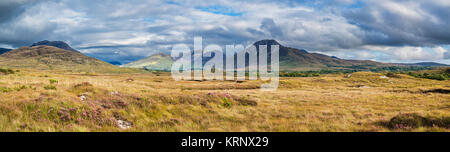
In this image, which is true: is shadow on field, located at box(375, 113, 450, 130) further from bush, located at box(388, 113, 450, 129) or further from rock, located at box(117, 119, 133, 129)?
rock, located at box(117, 119, 133, 129)

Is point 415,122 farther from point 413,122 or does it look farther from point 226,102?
point 226,102

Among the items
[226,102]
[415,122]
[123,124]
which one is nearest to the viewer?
[123,124]

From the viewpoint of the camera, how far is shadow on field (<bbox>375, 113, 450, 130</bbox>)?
493 inches

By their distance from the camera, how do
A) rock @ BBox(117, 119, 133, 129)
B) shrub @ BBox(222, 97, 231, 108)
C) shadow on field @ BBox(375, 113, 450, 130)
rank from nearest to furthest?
rock @ BBox(117, 119, 133, 129) < shadow on field @ BBox(375, 113, 450, 130) < shrub @ BBox(222, 97, 231, 108)

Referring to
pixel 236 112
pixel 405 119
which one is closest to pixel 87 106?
pixel 236 112

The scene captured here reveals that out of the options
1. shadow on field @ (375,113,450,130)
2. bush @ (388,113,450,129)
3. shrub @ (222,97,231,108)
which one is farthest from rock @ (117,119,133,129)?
bush @ (388,113,450,129)

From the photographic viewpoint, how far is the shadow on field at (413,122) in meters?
12.5

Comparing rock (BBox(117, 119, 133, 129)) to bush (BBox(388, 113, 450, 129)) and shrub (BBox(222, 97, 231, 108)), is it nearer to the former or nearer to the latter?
shrub (BBox(222, 97, 231, 108))

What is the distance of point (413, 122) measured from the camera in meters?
13.0

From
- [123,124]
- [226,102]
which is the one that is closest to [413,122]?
[226,102]

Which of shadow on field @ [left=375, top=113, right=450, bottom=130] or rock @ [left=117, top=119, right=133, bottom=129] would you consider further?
shadow on field @ [left=375, top=113, right=450, bottom=130]

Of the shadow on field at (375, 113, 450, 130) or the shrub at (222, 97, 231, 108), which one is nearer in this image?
the shadow on field at (375, 113, 450, 130)

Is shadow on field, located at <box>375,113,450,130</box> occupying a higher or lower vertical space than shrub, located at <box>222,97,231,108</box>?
lower

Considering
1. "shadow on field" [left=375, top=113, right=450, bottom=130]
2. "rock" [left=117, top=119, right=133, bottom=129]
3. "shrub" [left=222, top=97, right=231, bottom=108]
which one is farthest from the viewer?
"shrub" [left=222, top=97, right=231, bottom=108]
